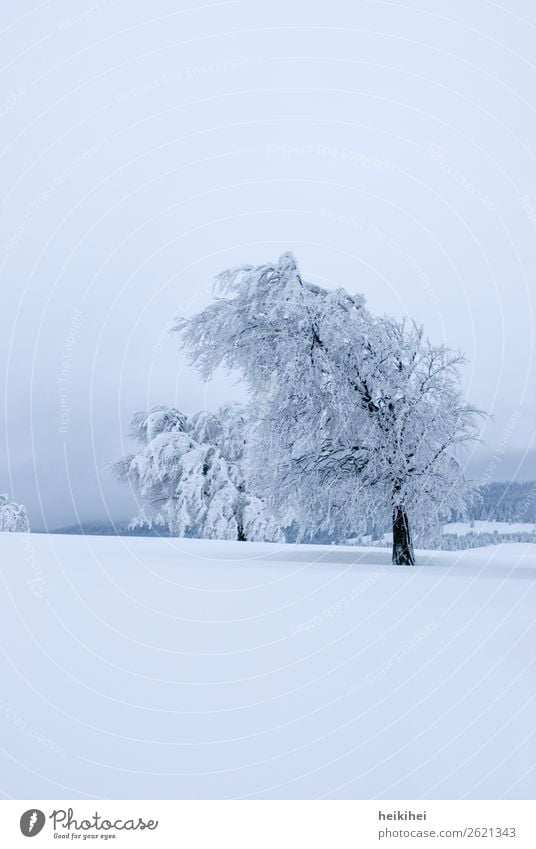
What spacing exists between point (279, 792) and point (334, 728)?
2.34 ft

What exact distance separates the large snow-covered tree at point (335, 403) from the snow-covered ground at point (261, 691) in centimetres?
565

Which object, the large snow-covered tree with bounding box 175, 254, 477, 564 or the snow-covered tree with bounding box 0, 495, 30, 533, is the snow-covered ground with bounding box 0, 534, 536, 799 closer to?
the large snow-covered tree with bounding box 175, 254, 477, 564

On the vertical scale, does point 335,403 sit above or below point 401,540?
above

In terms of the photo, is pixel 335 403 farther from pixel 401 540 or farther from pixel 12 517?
pixel 12 517

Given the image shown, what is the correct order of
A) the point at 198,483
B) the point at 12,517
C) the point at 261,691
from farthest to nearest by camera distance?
1. the point at 12,517
2. the point at 198,483
3. the point at 261,691

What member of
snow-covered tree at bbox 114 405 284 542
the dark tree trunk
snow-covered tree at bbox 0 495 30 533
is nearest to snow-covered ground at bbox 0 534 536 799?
the dark tree trunk

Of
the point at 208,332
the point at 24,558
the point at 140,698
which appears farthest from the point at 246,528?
the point at 140,698

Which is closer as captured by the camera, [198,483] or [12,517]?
[198,483]

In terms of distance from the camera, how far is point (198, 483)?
85.3 ft

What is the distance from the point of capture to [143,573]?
1032 centimetres

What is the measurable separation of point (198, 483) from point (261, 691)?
20.6 meters

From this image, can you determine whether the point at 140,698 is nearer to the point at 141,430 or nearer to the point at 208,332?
the point at 208,332

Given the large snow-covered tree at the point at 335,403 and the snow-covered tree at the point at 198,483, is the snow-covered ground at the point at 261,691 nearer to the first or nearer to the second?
the large snow-covered tree at the point at 335,403

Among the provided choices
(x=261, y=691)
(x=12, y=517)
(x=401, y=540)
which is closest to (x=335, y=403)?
(x=401, y=540)
